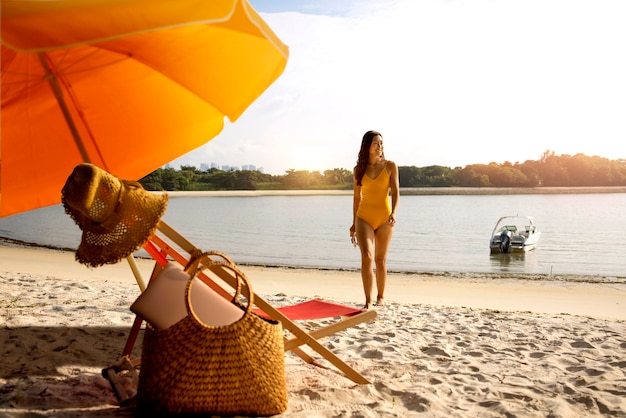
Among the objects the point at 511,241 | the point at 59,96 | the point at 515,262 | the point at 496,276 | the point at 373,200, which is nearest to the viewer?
the point at 59,96

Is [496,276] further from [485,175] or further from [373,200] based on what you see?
[485,175]

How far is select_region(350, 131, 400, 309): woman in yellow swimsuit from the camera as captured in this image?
5262mm

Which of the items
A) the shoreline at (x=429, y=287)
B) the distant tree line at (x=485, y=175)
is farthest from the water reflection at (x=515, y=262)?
the distant tree line at (x=485, y=175)

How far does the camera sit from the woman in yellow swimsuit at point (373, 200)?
17.3 feet

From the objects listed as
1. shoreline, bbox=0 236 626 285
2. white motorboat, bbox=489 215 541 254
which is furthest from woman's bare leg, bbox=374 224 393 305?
white motorboat, bbox=489 215 541 254

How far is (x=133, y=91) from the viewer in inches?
136

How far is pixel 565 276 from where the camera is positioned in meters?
12.6

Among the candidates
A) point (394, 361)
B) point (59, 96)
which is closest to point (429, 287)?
point (394, 361)

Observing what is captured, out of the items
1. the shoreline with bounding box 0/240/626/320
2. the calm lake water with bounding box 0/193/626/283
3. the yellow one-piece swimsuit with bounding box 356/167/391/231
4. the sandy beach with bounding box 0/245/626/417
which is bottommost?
the calm lake water with bounding box 0/193/626/283

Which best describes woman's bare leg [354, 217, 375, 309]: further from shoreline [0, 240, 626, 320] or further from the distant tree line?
the distant tree line

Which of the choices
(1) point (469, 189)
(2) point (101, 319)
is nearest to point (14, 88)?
(2) point (101, 319)

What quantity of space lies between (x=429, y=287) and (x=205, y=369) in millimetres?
8229

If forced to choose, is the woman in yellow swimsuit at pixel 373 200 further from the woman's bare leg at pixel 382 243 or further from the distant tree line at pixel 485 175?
the distant tree line at pixel 485 175

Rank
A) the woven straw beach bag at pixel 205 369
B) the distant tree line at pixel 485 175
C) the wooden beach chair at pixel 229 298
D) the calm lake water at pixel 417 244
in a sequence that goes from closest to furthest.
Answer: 1. the woven straw beach bag at pixel 205 369
2. the wooden beach chair at pixel 229 298
3. the calm lake water at pixel 417 244
4. the distant tree line at pixel 485 175
